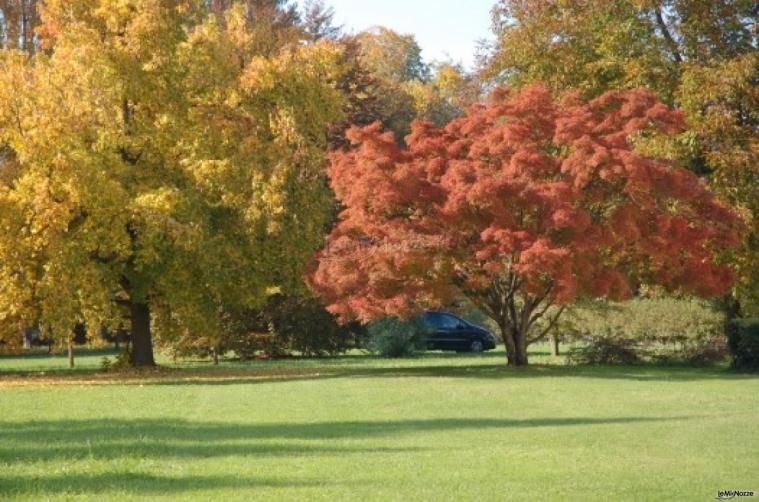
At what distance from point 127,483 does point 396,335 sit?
28283 millimetres

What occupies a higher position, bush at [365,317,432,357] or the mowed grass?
bush at [365,317,432,357]

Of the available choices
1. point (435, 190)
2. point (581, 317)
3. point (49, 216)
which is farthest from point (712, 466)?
point (581, 317)

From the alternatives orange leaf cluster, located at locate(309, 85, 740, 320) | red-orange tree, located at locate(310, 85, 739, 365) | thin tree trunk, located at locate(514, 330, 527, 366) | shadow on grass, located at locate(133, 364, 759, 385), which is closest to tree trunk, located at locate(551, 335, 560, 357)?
shadow on grass, located at locate(133, 364, 759, 385)

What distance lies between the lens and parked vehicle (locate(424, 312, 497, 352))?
45.8 metres

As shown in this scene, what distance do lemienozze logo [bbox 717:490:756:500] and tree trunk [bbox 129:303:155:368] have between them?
24.0 metres

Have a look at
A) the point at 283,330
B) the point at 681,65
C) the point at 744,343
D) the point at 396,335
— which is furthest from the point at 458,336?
the point at 744,343

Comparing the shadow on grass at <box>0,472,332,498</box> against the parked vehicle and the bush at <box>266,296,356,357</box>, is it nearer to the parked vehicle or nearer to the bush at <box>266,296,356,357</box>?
the bush at <box>266,296,356,357</box>

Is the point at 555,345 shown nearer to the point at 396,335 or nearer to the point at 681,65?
the point at 396,335

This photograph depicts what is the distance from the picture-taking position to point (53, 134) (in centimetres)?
2762

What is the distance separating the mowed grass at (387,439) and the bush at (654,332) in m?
6.65

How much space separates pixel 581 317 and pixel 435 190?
11355mm

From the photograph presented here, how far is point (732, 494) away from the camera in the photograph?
10406mm

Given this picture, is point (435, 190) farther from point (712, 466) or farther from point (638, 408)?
point (712, 466)

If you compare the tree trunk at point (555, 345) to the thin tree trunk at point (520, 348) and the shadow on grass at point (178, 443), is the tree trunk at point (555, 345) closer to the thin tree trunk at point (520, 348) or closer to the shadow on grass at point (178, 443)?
the thin tree trunk at point (520, 348)
